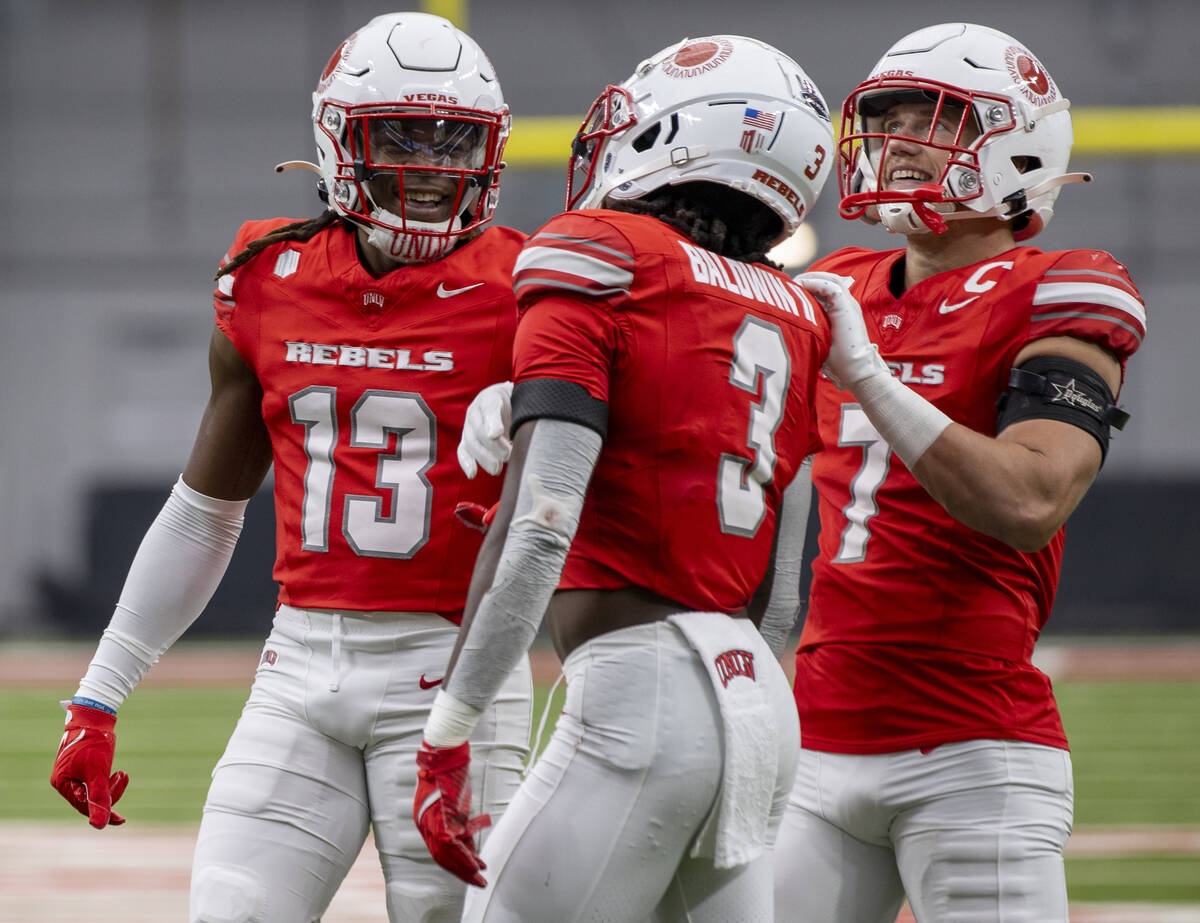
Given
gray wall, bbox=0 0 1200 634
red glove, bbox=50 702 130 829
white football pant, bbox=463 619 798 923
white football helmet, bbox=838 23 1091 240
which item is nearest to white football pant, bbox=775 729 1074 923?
white football pant, bbox=463 619 798 923

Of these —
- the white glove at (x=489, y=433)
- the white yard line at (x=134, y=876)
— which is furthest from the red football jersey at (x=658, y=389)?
the white yard line at (x=134, y=876)

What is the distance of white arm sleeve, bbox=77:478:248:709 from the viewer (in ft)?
8.58

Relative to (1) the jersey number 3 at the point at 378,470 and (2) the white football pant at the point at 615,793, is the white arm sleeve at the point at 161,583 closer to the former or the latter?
(1) the jersey number 3 at the point at 378,470

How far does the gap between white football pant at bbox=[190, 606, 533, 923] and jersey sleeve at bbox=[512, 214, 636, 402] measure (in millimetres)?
655

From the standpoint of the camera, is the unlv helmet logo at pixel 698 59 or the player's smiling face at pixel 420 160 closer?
the unlv helmet logo at pixel 698 59

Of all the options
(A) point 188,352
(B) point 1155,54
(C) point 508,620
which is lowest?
(A) point 188,352

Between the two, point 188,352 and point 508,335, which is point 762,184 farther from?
point 188,352

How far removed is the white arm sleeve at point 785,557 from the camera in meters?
2.36

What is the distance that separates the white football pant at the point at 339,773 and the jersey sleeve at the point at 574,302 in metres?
0.66

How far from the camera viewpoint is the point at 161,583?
8.64 ft

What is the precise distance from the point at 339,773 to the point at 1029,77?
5.20ft

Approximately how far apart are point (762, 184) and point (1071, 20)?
1305cm

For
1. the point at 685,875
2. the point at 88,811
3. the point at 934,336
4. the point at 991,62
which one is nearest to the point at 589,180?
the point at 934,336

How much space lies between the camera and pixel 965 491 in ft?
7.17
